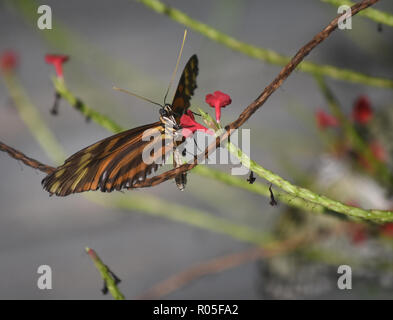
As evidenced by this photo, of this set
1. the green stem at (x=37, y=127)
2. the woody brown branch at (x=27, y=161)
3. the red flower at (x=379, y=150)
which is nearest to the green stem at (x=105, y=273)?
the woody brown branch at (x=27, y=161)

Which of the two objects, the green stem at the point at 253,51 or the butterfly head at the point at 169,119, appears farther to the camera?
the green stem at the point at 253,51

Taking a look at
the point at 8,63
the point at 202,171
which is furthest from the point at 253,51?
the point at 8,63

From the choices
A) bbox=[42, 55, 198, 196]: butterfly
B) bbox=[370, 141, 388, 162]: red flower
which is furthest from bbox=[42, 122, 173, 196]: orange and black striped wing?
bbox=[370, 141, 388, 162]: red flower

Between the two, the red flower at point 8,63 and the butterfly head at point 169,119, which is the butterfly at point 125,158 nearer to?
the butterfly head at point 169,119

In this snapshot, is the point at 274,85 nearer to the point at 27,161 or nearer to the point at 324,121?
the point at 27,161

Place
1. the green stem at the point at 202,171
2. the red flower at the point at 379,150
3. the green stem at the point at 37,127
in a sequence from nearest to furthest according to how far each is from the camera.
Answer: the green stem at the point at 202,171 → the green stem at the point at 37,127 → the red flower at the point at 379,150

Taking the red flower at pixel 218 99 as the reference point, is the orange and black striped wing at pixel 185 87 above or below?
above

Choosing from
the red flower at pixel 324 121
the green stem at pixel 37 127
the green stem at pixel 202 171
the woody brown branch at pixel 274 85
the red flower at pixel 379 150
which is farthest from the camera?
the red flower at pixel 379 150
